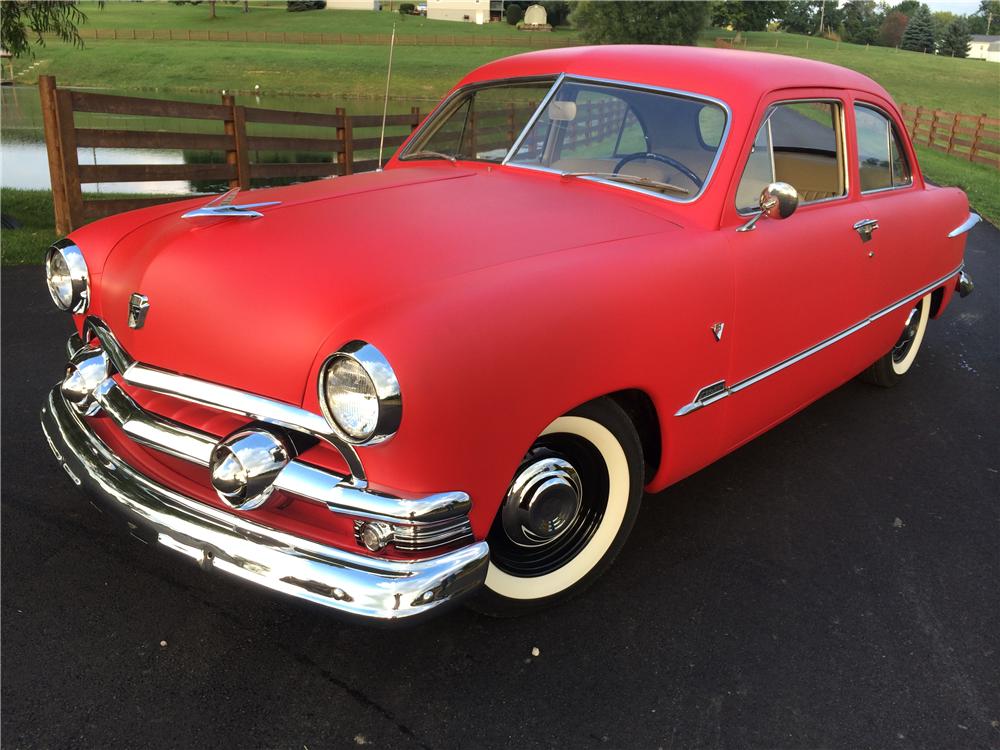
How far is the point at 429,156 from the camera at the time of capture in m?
3.79

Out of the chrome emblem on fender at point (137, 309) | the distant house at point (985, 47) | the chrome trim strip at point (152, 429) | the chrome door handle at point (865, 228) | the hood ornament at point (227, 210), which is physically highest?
the distant house at point (985, 47)

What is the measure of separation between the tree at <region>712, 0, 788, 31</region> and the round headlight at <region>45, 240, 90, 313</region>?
250 feet

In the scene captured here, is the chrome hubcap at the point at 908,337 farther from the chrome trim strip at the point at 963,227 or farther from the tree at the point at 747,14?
the tree at the point at 747,14

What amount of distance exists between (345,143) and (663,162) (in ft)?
26.3

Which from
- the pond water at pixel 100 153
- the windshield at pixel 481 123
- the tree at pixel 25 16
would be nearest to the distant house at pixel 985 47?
the pond water at pixel 100 153

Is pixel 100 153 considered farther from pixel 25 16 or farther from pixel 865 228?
pixel 865 228

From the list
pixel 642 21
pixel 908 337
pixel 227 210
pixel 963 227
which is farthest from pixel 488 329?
pixel 642 21

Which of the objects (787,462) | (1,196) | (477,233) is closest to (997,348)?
(787,462)

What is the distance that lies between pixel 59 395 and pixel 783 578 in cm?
254

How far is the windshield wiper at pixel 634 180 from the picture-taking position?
2.97m

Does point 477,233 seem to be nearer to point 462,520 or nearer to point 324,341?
point 324,341

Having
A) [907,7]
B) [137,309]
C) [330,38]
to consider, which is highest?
[907,7]

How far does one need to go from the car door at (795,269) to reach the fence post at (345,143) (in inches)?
299

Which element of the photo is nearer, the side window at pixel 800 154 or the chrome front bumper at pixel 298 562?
the chrome front bumper at pixel 298 562
